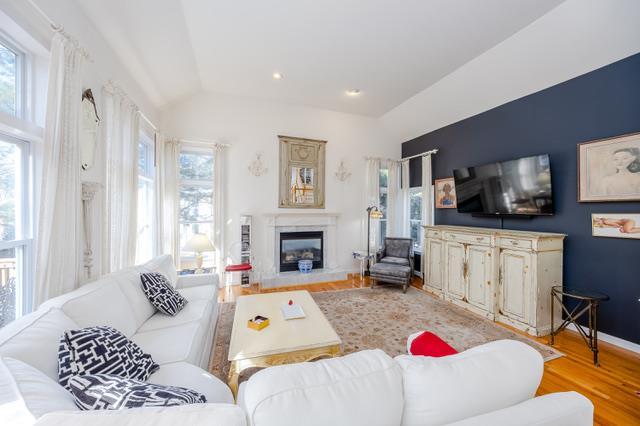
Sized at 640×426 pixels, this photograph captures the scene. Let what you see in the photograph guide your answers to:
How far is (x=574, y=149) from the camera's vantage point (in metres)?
2.85

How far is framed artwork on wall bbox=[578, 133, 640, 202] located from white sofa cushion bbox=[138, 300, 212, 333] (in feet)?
13.6

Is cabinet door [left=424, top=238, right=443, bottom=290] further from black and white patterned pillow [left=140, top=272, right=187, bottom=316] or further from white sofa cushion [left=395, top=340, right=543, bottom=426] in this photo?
black and white patterned pillow [left=140, top=272, right=187, bottom=316]

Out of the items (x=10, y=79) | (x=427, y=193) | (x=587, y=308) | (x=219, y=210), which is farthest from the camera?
(x=427, y=193)

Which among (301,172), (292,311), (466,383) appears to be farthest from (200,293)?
(301,172)

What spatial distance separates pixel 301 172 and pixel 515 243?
3527 millimetres

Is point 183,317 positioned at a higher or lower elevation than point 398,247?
lower

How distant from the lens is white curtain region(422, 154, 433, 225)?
4785 mm

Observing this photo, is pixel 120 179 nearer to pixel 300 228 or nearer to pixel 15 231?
pixel 15 231

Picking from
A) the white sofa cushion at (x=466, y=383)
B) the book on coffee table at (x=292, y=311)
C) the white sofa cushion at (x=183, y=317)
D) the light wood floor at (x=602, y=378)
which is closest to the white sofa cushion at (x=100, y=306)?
the white sofa cushion at (x=183, y=317)

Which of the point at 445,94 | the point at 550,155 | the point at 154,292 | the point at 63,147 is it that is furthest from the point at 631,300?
the point at 63,147

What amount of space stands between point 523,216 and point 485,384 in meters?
3.44

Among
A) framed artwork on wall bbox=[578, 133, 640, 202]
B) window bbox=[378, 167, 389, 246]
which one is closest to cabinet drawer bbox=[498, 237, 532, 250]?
framed artwork on wall bbox=[578, 133, 640, 202]

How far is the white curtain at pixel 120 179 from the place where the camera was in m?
2.40

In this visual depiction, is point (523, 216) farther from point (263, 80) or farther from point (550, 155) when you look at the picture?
point (263, 80)
